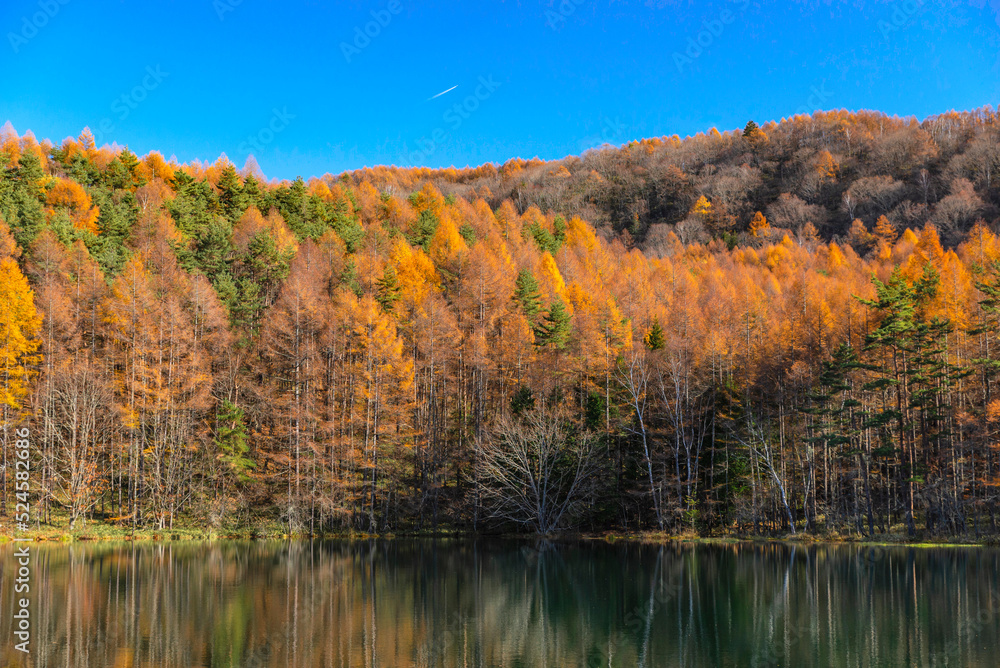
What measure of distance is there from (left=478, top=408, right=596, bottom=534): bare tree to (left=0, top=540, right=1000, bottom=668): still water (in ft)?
35.4

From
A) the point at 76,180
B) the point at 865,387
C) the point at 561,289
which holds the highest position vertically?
the point at 76,180

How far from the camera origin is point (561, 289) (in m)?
58.8

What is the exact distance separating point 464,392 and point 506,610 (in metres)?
32.3

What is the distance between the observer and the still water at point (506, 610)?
45.6 feet

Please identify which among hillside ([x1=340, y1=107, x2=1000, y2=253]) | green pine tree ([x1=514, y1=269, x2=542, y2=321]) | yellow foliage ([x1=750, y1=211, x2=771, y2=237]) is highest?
hillside ([x1=340, y1=107, x2=1000, y2=253])

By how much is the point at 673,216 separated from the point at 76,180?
303ft

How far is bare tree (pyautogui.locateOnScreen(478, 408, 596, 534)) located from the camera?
1674 inches

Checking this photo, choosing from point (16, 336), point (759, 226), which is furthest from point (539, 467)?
point (759, 226)

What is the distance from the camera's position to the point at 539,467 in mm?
42469

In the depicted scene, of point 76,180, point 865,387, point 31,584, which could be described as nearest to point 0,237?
point 76,180

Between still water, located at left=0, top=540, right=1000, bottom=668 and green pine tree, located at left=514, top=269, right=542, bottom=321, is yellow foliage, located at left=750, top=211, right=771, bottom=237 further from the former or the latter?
still water, located at left=0, top=540, right=1000, bottom=668

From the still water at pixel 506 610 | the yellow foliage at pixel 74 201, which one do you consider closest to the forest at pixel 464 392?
the yellow foliage at pixel 74 201

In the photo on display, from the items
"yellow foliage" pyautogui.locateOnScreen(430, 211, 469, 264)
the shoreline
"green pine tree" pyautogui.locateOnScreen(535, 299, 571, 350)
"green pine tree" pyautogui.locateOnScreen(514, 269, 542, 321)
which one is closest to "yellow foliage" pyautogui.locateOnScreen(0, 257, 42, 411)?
the shoreline

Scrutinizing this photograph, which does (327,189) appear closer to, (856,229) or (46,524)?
(46,524)
